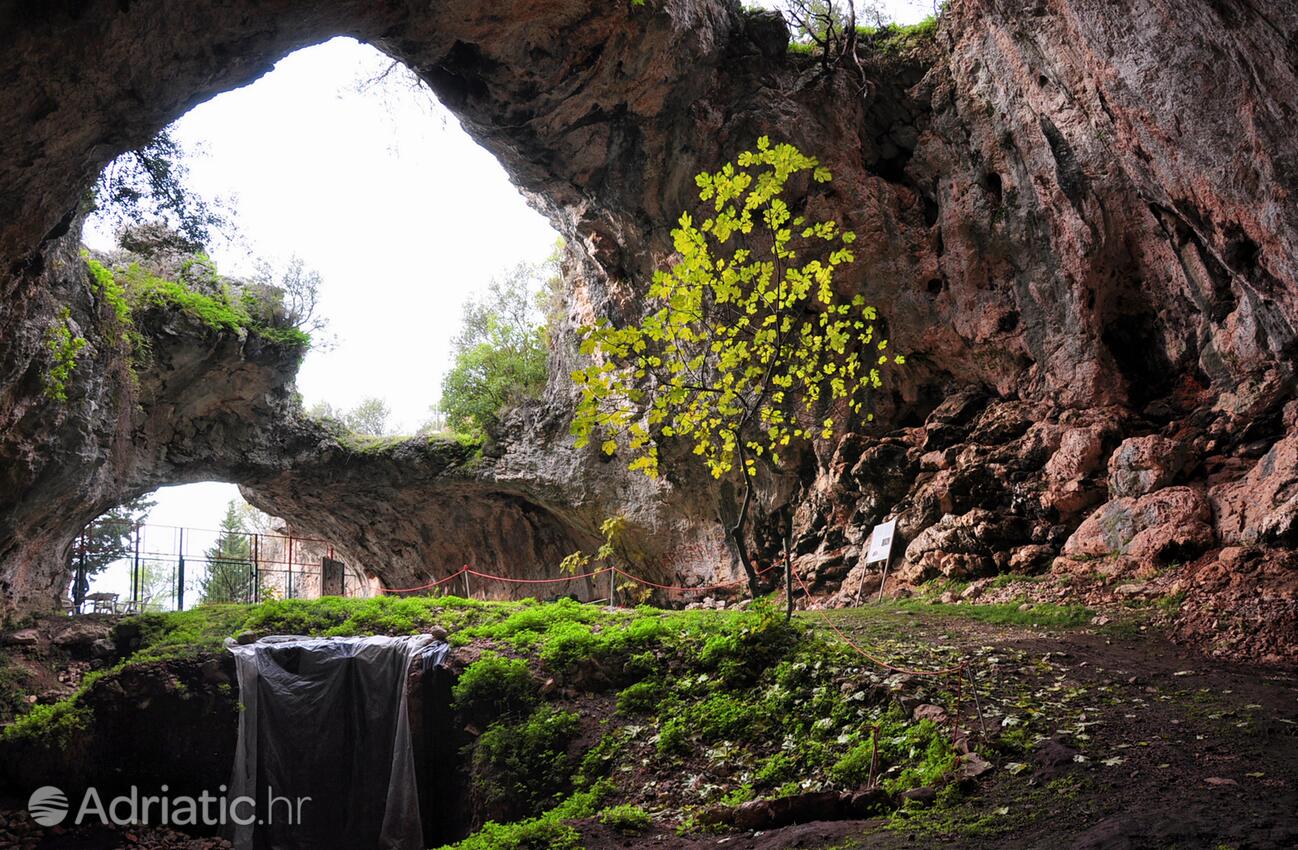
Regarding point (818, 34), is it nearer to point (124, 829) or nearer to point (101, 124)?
point (101, 124)

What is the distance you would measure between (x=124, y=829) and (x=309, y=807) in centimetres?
190

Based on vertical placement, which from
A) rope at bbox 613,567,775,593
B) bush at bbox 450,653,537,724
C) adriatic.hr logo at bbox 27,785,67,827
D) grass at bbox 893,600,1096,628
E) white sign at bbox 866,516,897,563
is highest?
white sign at bbox 866,516,897,563

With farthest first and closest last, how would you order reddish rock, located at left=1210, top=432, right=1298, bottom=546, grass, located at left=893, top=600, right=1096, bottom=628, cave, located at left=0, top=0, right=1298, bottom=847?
1. grass, located at left=893, top=600, right=1096, bottom=628
2. reddish rock, located at left=1210, top=432, right=1298, bottom=546
3. cave, located at left=0, top=0, right=1298, bottom=847

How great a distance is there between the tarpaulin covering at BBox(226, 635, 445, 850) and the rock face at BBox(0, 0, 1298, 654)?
5.17 metres

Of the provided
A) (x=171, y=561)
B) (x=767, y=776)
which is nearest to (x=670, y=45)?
(x=767, y=776)

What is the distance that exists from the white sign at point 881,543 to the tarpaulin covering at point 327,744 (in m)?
6.44

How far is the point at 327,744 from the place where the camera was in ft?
32.3

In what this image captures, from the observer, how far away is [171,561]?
62.4 feet

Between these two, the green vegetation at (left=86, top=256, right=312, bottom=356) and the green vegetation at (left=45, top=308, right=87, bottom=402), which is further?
the green vegetation at (left=86, top=256, right=312, bottom=356)

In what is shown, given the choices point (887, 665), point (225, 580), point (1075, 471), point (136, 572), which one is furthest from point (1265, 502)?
point (225, 580)

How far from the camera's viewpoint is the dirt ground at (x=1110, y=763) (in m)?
3.88

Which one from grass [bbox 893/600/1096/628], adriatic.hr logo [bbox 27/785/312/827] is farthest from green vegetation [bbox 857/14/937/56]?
adriatic.hr logo [bbox 27/785/312/827]

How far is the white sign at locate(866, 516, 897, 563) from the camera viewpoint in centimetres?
1220

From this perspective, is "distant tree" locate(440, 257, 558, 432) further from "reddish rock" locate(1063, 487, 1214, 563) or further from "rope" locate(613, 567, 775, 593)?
"reddish rock" locate(1063, 487, 1214, 563)
